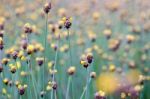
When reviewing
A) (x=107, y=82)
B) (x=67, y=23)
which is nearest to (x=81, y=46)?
(x=107, y=82)

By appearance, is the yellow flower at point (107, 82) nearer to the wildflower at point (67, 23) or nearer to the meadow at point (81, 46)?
the meadow at point (81, 46)

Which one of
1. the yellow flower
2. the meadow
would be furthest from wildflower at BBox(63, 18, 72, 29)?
the yellow flower

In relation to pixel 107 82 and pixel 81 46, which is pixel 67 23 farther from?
pixel 81 46

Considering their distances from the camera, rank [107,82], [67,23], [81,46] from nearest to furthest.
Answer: [67,23], [107,82], [81,46]

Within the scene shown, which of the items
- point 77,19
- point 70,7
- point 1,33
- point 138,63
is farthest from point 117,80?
point 70,7

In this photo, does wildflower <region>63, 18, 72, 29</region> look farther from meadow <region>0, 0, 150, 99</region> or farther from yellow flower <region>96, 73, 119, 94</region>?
yellow flower <region>96, 73, 119, 94</region>

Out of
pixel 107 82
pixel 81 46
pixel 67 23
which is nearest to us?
pixel 67 23

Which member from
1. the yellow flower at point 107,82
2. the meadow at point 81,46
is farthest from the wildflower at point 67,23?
the yellow flower at point 107,82

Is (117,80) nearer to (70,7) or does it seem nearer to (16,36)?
(16,36)

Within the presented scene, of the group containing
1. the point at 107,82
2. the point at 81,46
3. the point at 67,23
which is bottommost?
the point at 107,82
